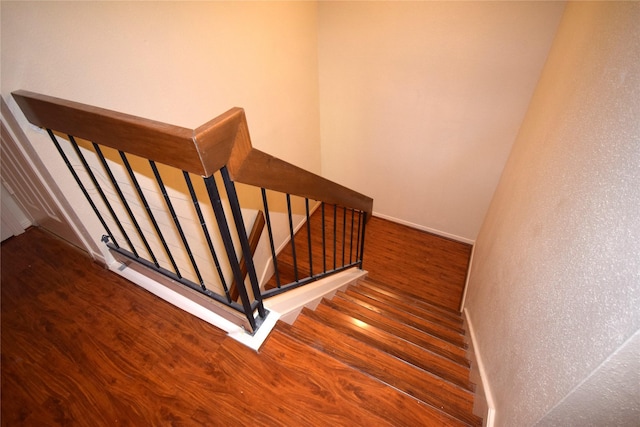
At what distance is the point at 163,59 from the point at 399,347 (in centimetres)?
211

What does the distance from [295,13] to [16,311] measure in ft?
9.32

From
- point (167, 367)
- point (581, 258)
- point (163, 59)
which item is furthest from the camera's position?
point (163, 59)

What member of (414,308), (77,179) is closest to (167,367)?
(77,179)

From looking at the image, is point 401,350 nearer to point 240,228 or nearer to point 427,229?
point 240,228

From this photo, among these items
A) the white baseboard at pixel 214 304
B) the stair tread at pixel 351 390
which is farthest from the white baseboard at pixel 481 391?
the white baseboard at pixel 214 304

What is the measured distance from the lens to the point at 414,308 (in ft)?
7.74

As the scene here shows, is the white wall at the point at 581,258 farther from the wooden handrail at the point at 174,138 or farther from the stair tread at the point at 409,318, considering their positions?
the wooden handrail at the point at 174,138

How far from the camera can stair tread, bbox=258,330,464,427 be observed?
1023 mm

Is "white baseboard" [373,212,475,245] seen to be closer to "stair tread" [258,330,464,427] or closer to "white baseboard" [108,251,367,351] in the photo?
"white baseboard" [108,251,367,351]

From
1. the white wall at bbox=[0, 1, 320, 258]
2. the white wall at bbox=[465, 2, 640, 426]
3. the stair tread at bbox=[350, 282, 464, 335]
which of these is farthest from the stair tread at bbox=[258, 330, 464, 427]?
the stair tread at bbox=[350, 282, 464, 335]

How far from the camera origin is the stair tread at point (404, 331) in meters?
1.68

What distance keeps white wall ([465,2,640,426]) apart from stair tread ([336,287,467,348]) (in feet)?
1.38

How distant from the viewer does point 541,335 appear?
92cm

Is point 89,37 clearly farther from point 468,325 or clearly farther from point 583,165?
point 468,325
